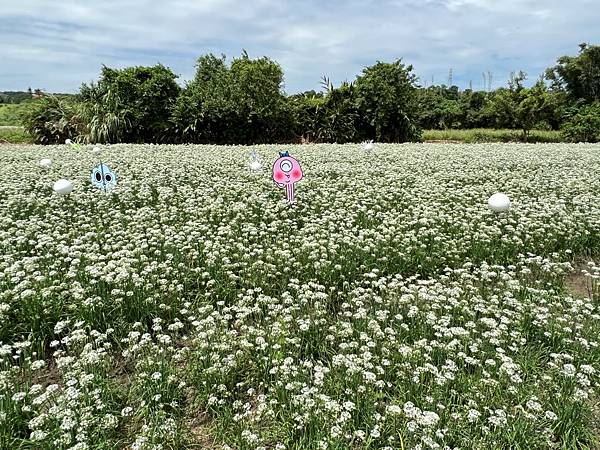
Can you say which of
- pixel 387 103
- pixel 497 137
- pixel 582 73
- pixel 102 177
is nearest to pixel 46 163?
pixel 102 177

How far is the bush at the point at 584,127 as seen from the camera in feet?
99.6

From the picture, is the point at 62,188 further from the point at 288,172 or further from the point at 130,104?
the point at 130,104

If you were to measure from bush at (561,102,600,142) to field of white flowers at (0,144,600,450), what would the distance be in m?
25.2

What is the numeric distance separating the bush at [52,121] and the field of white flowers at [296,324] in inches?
741

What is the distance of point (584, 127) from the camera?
30.5m

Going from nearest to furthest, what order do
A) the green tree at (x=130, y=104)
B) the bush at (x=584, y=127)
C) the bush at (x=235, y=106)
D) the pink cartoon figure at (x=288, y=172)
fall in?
the pink cartoon figure at (x=288, y=172), the green tree at (x=130, y=104), the bush at (x=235, y=106), the bush at (x=584, y=127)

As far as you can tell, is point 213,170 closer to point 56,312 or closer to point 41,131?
point 56,312

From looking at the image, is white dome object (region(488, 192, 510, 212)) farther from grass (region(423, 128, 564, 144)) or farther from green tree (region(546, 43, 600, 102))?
green tree (region(546, 43, 600, 102))

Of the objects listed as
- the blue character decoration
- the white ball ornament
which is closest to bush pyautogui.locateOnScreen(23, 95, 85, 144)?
the white ball ornament

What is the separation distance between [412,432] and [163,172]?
11.0 metres

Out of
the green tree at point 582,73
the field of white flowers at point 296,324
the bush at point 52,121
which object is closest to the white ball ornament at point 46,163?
the field of white flowers at point 296,324

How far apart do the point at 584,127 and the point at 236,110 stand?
23029 millimetres

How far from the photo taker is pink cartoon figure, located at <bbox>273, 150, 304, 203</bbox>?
901cm

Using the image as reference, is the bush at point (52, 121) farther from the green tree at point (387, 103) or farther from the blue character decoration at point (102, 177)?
the blue character decoration at point (102, 177)
